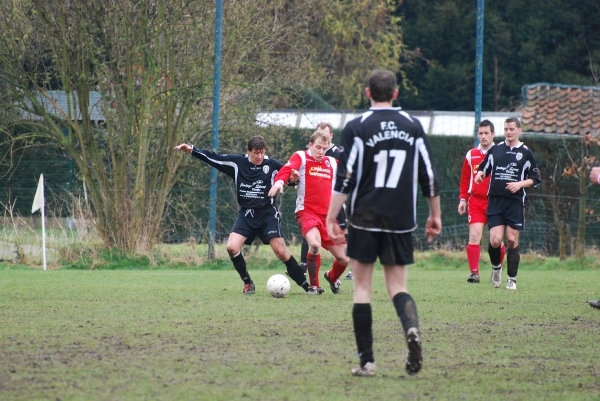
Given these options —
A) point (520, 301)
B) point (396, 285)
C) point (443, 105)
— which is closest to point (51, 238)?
point (520, 301)

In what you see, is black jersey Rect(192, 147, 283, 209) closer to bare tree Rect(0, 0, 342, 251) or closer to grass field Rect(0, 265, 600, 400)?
grass field Rect(0, 265, 600, 400)

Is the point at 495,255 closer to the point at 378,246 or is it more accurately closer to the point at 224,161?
the point at 224,161

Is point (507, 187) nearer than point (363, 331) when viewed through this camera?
No

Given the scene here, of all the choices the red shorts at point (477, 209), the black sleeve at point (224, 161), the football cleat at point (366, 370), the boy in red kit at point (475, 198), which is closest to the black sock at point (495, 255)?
the boy in red kit at point (475, 198)

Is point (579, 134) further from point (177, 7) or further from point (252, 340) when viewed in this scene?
point (252, 340)

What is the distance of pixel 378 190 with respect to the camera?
5566 mm

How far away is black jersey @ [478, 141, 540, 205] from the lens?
37.1 ft

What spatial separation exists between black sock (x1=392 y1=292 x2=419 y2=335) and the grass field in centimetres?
32

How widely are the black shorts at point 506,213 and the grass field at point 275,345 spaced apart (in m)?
0.84

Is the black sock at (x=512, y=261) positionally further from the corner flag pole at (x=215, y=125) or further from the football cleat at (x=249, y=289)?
the corner flag pole at (x=215, y=125)

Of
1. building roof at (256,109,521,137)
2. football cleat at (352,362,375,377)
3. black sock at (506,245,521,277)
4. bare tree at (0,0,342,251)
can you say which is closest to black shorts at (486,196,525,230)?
black sock at (506,245,521,277)

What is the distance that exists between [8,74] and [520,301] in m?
10.4

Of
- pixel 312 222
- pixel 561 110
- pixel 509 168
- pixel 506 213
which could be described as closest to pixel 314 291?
pixel 312 222

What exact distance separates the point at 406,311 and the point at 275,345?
135 cm
